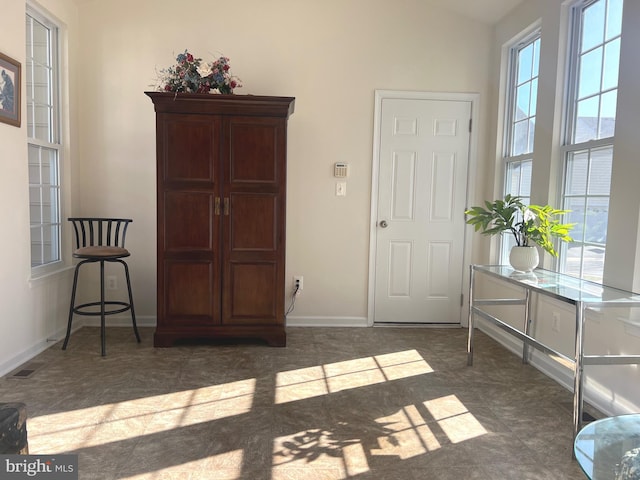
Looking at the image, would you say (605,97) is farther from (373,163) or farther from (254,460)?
(254,460)

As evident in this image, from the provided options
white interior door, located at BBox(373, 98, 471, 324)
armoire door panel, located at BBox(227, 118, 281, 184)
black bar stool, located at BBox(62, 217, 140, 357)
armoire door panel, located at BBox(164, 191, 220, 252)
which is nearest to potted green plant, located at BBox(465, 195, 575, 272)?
white interior door, located at BBox(373, 98, 471, 324)

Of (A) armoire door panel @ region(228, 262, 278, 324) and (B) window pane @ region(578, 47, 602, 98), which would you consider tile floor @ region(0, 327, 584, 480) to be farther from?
(B) window pane @ region(578, 47, 602, 98)

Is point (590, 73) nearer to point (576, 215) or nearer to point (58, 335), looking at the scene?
point (576, 215)

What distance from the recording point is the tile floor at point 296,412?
7.09 ft

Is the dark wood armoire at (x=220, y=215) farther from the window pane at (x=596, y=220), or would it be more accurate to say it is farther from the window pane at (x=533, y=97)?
the window pane at (x=596, y=220)

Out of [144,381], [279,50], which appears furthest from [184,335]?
[279,50]

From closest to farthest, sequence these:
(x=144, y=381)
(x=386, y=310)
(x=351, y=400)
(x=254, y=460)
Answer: (x=254, y=460)
(x=351, y=400)
(x=144, y=381)
(x=386, y=310)

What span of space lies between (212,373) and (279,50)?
2.80 metres

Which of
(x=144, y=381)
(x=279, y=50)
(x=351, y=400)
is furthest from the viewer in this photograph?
(x=279, y=50)

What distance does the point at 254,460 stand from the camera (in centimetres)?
218

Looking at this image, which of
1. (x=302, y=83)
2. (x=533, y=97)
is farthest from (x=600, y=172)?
(x=302, y=83)

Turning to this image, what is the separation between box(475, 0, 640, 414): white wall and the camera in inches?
103

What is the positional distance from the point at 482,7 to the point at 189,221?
3059 millimetres

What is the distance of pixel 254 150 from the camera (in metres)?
3.73
